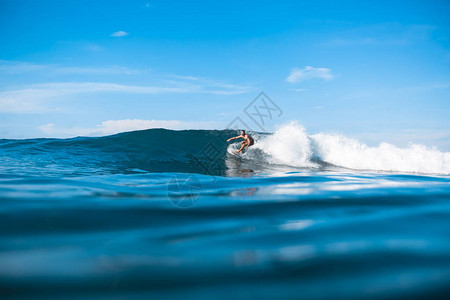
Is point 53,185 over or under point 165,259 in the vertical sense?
over

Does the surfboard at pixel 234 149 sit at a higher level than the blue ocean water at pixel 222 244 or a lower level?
higher

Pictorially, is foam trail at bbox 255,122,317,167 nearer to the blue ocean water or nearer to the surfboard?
the surfboard

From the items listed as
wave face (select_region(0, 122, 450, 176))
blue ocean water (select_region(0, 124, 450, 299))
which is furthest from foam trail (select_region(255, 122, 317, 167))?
blue ocean water (select_region(0, 124, 450, 299))

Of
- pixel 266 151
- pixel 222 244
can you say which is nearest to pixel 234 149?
pixel 266 151

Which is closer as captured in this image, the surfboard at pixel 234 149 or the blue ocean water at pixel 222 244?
the blue ocean water at pixel 222 244

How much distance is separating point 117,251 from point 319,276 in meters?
1.37

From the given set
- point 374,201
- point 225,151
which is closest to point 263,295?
point 374,201

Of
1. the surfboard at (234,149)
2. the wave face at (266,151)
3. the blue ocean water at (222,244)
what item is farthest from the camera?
the surfboard at (234,149)

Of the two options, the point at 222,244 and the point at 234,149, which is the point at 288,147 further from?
the point at 222,244

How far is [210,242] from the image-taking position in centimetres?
223

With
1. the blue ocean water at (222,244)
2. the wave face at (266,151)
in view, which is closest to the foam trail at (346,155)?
the wave face at (266,151)

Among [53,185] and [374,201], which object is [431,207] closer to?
[374,201]

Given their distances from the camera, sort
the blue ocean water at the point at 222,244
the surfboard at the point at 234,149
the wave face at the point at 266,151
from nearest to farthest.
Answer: the blue ocean water at the point at 222,244 → the wave face at the point at 266,151 → the surfboard at the point at 234,149

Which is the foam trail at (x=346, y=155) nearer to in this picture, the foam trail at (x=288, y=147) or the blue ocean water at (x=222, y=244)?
the foam trail at (x=288, y=147)
